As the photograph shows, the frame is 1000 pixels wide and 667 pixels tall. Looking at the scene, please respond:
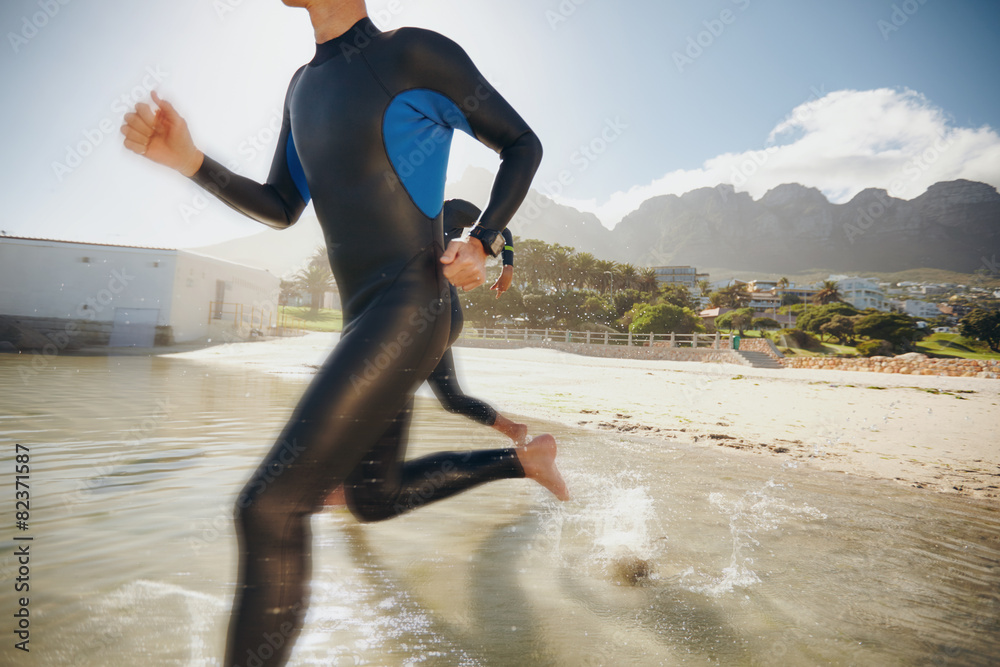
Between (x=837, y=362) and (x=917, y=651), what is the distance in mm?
24339

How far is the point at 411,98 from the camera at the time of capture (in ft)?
3.93

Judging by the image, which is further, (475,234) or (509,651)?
(509,651)

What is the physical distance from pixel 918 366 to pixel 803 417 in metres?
17.4

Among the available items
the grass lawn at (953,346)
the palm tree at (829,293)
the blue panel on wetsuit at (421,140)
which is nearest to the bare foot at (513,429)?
the blue panel on wetsuit at (421,140)

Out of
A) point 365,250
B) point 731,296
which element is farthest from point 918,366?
point 731,296

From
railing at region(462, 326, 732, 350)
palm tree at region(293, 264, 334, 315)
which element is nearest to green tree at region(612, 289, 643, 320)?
railing at region(462, 326, 732, 350)

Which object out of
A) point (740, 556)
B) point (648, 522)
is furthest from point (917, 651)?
point (648, 522)

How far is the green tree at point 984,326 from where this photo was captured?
36469 mm

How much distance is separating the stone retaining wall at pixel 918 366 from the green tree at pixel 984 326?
24206 mm

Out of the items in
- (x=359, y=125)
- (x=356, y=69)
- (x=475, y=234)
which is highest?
(x=356, y=69)

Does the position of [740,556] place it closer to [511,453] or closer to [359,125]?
[511,453]

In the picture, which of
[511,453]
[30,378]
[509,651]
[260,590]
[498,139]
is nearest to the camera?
[260,590]

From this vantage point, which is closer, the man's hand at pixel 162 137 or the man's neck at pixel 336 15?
the man's hand at pixel 162 137

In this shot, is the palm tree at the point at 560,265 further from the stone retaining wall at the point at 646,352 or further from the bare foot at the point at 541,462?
the bare foot at the point at 541,462
